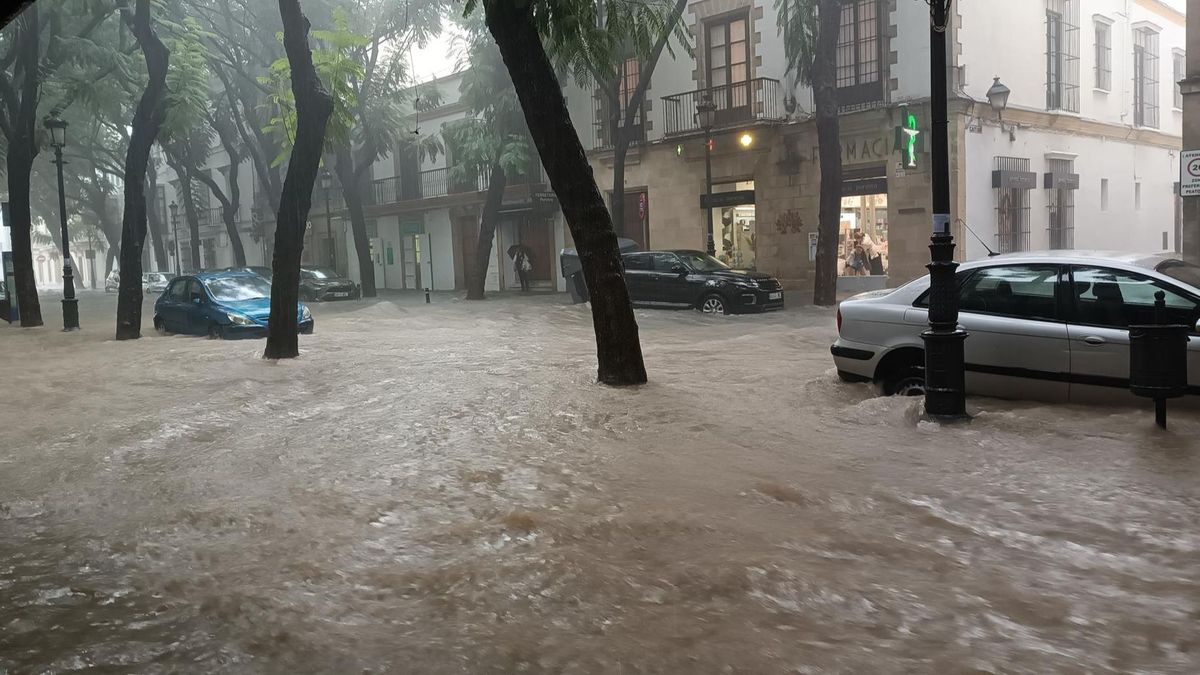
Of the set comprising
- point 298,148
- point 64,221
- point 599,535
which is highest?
point 298,148

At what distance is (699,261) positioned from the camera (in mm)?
20359

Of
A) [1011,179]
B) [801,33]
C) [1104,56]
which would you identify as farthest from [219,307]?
[1104,56]

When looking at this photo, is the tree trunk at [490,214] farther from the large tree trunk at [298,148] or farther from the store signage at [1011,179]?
the large tree trunk at [298,148]

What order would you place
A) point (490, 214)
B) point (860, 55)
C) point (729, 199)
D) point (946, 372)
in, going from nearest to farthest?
point (946, 372), point (860, 55), point (729, 199), point (490, 214)

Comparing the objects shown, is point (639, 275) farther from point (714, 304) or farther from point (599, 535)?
point (599, 535)

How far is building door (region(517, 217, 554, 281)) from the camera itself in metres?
32.6

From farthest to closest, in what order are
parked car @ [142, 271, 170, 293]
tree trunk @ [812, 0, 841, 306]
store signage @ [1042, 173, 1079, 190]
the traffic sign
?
1. parked car @ [142, 271, 170, 293]
2. store signage @ [1042, 173, 1079, 190]
3. tree trunk @ [812, 0, 841, 306]
4. the traffic sign

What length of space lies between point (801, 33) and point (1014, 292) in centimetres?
1440

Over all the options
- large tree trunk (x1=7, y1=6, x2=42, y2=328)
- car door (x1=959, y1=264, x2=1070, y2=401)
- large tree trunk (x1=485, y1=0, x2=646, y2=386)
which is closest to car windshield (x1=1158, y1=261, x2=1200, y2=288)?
car door (x1=959, y1=264, x2=1070, y2=401)

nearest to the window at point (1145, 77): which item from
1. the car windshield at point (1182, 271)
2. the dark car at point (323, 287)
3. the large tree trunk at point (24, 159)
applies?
the car windshield at point (1182, 271)

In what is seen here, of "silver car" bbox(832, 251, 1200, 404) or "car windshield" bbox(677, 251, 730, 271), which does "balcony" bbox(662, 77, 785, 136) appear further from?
"silver car" bbox(832, 251, 1200, 404)

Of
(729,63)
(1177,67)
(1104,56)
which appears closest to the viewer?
(729,63)

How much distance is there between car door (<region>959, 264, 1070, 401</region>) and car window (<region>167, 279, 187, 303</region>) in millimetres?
14292

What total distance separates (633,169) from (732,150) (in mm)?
3561
